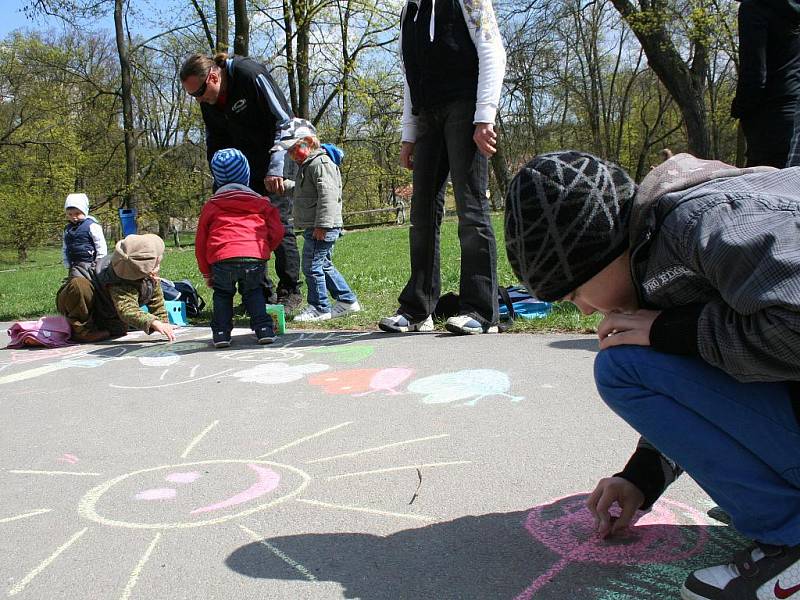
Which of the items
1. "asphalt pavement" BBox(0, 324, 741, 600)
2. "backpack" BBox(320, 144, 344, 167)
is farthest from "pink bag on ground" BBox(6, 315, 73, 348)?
"backpack" BBox(320, 144, 344, 167)

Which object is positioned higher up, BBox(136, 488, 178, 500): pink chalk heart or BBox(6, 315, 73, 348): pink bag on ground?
BBox(6, 315, 73, 348): pink bag on ground

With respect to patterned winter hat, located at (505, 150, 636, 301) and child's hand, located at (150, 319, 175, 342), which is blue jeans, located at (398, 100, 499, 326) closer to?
child's hand, located at (150, 319, 175, 342)

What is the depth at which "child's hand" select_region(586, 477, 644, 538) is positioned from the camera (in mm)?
1511

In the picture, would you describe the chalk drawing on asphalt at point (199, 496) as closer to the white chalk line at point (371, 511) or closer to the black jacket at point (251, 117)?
the white chalk line at point (371, 511)

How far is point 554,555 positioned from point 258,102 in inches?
153

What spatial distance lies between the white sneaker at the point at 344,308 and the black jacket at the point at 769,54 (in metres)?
2.69

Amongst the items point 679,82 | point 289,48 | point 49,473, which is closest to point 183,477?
point 49,473

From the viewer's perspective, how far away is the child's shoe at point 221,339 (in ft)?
13.2

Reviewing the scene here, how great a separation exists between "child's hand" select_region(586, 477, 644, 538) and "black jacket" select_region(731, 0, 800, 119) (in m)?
2.72

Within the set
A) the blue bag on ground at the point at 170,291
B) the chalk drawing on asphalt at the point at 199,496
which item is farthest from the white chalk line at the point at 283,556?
the blue bag on ground at the point at 170,291

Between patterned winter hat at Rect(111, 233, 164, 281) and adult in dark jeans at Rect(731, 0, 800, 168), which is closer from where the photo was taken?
adult in dark jeans at Rect(731, 0, 800, 168)

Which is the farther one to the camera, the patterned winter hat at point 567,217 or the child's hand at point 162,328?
the child's hand at point 162,328

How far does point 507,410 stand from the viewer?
2.46 metres

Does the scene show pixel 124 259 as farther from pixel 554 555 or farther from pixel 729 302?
pixel 729 302
